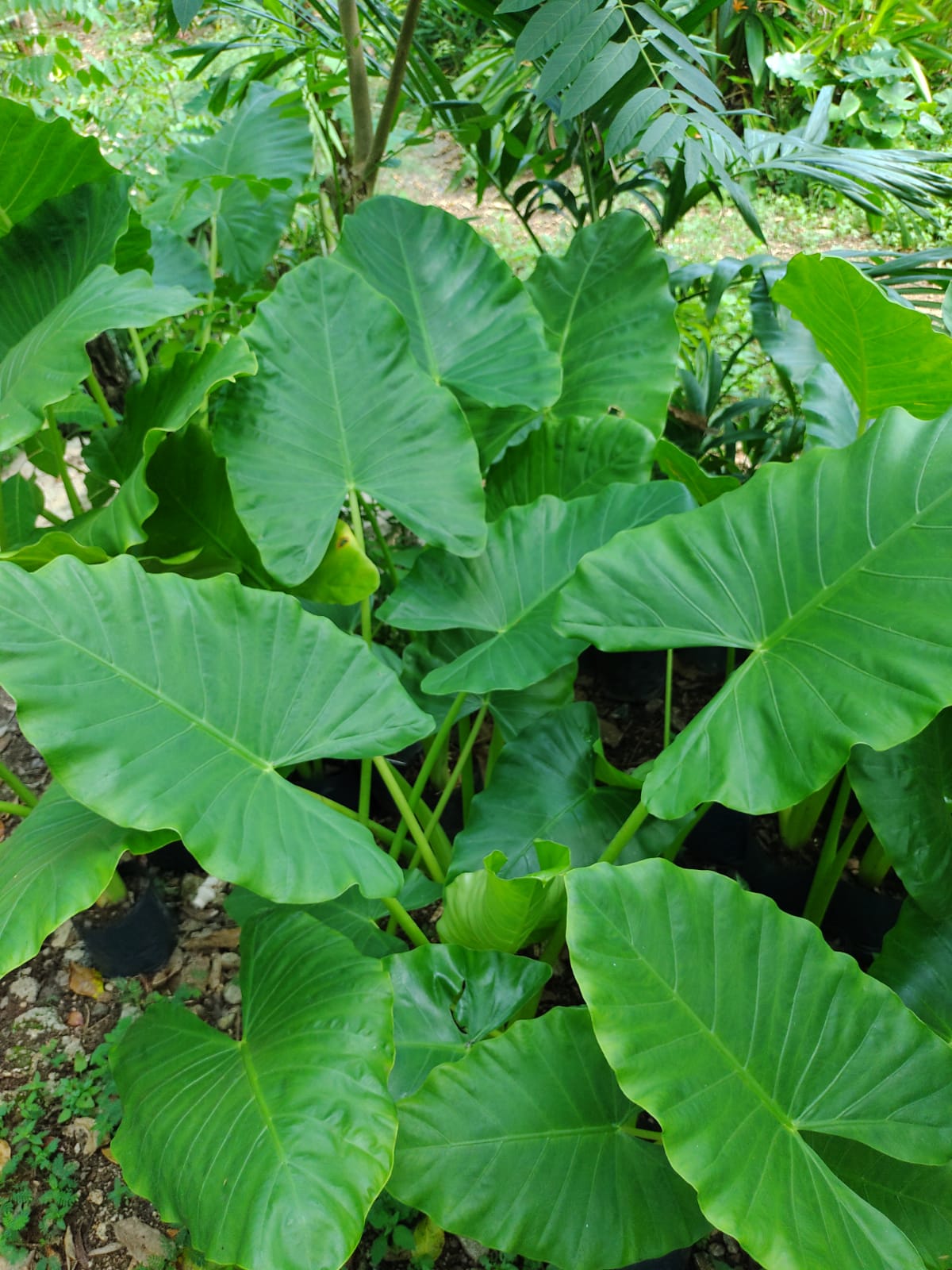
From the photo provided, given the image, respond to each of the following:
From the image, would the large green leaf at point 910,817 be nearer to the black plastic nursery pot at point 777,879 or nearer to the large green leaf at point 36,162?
the black plastic nursery pot at point 777,879

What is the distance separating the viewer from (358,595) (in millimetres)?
1221

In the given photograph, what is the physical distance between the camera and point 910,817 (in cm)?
102

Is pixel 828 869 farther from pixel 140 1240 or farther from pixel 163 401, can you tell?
pixel 163 401

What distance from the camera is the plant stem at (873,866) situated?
141 centimetres

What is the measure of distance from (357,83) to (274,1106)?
1.62 metres

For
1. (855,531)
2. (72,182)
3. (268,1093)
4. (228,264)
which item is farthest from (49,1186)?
(228,264)

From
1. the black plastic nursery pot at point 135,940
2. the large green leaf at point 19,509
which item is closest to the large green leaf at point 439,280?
the large green leaf at point 19,509

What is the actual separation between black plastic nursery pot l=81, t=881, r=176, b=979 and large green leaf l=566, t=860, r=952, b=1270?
→ 0.90 m

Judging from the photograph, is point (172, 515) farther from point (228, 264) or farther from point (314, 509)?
point (228, 264)

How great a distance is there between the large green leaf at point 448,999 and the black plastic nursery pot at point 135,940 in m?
0.58

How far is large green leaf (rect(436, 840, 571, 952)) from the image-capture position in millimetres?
893

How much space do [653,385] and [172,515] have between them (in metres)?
0.79

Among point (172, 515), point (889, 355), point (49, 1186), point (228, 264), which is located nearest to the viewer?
point (889, 355)

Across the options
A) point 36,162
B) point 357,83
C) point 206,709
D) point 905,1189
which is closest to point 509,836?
point 206,709
